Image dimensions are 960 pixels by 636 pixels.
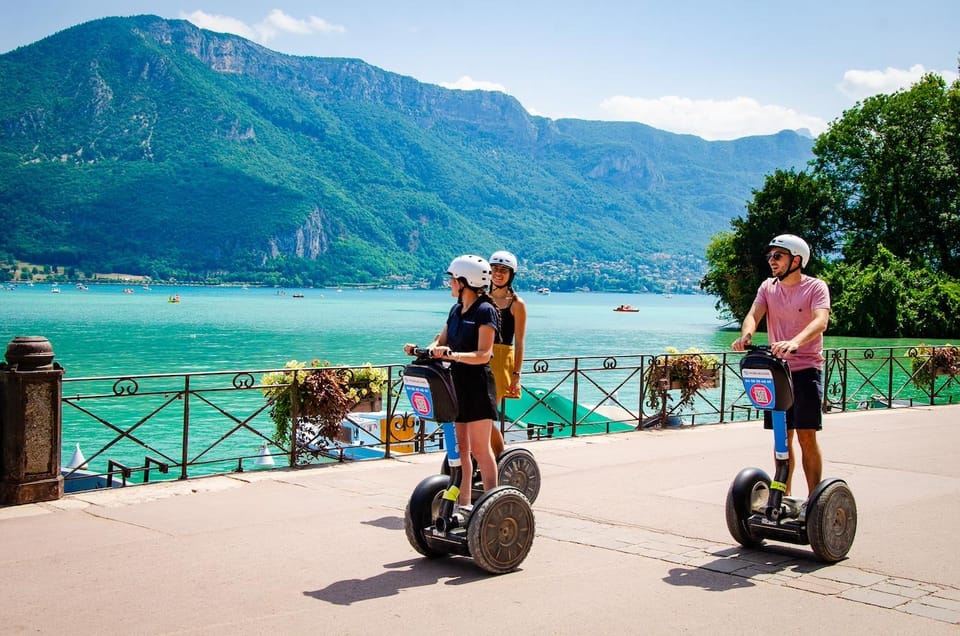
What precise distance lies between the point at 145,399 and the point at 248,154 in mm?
170223

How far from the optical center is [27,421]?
23.7ft

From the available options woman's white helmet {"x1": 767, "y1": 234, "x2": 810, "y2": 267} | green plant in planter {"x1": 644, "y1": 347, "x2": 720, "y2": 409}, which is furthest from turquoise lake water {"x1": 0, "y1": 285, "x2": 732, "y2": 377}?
woman's white helmet {"x1": 767, "y1": 234, "x2": 810, "y2": 267}

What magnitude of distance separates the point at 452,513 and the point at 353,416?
13.4m

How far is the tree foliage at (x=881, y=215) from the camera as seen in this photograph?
5222cm

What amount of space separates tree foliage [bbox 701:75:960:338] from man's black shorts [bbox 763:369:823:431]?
4939 cm

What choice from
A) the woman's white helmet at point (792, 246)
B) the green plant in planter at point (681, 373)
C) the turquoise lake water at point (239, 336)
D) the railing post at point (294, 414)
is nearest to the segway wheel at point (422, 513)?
the woman's white helmet at point (792, 246)

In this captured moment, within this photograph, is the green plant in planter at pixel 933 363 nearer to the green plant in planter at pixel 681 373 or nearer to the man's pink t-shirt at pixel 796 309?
the green plant in planter at pixel 681 373

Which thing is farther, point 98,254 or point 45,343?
point 98,254

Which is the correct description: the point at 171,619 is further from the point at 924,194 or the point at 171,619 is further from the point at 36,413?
the point at 924,194

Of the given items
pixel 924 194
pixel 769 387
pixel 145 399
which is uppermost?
pixel 924 194

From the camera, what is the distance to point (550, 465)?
31.5 feet

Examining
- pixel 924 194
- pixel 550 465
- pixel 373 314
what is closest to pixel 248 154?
pixel 373 314

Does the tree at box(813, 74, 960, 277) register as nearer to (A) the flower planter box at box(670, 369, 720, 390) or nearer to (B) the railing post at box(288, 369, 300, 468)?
(A) the flower planter box at box(670, 369, 720, 390)

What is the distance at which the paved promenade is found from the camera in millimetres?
4813
